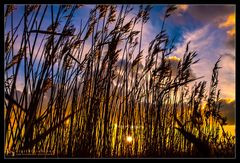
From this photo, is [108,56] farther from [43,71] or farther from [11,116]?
[11,116]

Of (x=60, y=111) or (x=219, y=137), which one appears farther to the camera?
(x=219, y=137)

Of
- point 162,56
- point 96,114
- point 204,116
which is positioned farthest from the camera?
point 204,116

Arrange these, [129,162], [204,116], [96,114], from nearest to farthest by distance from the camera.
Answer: [129,162]
[96,114]
[204,116]

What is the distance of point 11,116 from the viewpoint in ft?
8.63

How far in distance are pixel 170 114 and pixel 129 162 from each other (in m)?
2.36

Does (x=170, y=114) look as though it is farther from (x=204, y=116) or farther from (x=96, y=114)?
(x=96, y=114)

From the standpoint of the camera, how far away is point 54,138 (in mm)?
3018

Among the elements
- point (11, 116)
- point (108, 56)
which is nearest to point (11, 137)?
point (11, 116)
